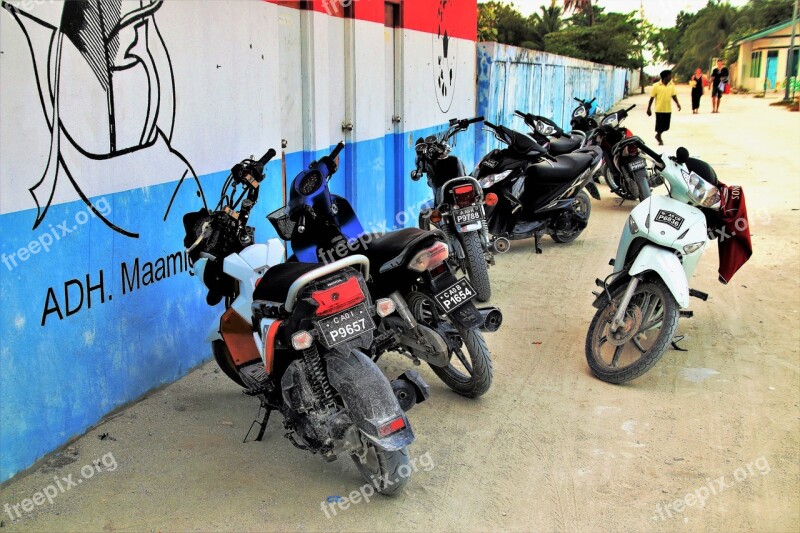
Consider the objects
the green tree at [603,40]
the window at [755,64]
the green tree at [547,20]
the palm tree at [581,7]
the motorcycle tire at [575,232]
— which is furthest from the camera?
the window at [755,64]

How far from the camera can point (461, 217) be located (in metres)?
6.13

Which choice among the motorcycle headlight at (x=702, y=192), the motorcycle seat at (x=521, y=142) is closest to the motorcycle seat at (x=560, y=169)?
the motorcycle seat at (x=521, y=142)

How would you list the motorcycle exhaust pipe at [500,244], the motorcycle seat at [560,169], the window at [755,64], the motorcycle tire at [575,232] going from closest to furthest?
the motorcycle exhaust pipe at [500,244], the motorcycle seat at [560,169], the motorcycle tire at [575,232], the window at [755,64]

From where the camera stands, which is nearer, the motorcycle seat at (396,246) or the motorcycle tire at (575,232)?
the motorcycle seat at (396,246)

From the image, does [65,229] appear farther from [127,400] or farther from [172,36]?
[172,36]

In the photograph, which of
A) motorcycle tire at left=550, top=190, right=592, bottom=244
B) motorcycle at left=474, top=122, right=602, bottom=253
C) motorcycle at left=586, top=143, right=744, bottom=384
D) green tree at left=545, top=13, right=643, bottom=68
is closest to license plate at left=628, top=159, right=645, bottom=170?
motorcycle tire at left=550, top=190, right=592, bottom=244

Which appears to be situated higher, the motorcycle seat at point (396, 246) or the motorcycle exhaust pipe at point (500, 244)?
the motorcycle seat at point (396, 246)

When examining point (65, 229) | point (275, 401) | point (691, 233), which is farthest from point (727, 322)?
point (65, 229)

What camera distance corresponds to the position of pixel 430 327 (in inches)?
168

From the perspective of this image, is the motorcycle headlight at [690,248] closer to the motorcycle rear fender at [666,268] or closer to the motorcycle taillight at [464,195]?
the motorcycle rear fender at [666,268]

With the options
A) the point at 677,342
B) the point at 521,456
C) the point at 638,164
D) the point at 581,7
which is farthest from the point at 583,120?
the point at 581,7

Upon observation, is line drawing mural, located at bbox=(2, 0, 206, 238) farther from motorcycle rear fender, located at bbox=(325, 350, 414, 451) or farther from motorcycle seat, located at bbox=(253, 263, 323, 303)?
motorcycle rear fender, located at bbox=(325, 350, 414, 451)

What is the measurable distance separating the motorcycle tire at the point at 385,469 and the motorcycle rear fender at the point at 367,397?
0.36 ft

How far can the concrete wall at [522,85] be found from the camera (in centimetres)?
1233
